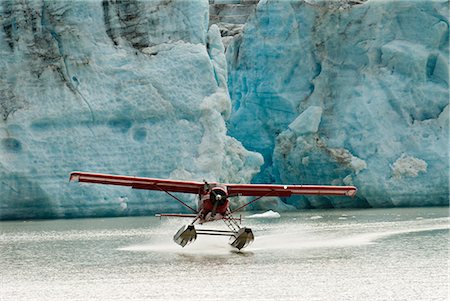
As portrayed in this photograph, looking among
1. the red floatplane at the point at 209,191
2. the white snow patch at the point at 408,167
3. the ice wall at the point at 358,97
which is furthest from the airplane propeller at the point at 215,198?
the white snow patch at the point at 408,167

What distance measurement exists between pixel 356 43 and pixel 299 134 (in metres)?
3.76

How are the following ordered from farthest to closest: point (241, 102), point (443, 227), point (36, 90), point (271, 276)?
point (241, 102), point (36, 90), point (443, 227), point (271, 276)

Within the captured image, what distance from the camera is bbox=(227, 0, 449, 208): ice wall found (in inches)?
1373

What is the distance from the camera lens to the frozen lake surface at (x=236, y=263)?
48.4 ft

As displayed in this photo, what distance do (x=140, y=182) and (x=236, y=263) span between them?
12.2 feet

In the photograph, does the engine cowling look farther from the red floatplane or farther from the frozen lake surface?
the frozen lake surface

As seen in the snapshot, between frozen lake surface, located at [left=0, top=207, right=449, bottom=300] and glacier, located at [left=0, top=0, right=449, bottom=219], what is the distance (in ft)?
11.6

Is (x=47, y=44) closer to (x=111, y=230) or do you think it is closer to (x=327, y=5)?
(x=111, y=230)

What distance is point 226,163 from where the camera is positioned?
33.8m

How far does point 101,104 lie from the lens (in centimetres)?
3192

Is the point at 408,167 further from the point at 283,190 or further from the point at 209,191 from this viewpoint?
the point at 209,191

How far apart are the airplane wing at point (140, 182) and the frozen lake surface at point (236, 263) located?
125 cm

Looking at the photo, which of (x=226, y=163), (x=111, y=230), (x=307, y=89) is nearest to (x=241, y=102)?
(x=307, y=89)

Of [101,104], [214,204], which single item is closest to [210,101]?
[101,104]
